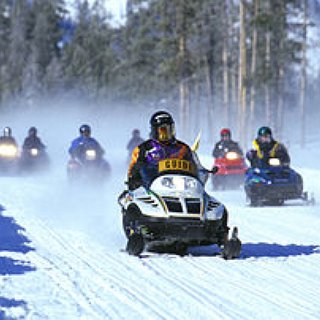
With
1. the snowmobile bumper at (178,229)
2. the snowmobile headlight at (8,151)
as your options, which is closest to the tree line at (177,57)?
the snowmobile headlight at (8,151)

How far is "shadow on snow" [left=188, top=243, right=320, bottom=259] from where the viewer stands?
1011 cm

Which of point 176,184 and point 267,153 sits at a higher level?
point 176,184

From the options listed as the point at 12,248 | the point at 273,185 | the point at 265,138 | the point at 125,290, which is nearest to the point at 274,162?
the point at 265,138

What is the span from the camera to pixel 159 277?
835 cm

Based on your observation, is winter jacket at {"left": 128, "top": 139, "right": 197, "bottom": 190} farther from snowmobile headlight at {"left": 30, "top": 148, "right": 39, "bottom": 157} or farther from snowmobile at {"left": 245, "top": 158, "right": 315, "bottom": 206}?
snowmobile headlight at {"left": 30, "top": 148, "right": 39, "bottom": 157}

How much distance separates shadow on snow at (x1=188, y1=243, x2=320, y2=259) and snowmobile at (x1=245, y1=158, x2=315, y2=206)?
6.39m

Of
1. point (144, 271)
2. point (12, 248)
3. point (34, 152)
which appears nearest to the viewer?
point (144, 271)

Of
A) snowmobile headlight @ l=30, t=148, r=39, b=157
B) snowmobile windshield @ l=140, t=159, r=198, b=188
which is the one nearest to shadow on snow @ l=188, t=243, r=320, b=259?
snowmobile windshield @ l=140, t=159, r=198, b=188

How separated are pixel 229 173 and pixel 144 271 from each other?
1467 cm

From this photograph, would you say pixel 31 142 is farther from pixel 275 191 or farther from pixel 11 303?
pixel 11 303

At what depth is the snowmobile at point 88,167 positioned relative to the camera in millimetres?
22828

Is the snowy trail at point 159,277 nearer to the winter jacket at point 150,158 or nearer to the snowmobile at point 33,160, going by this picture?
the winter jacket at point 150,158

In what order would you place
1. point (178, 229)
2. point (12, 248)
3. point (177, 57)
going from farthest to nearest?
1. point (177, 57)
2. point (12, 248)
3. point (178, 229)

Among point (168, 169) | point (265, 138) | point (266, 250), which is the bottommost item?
point (266, 250)
